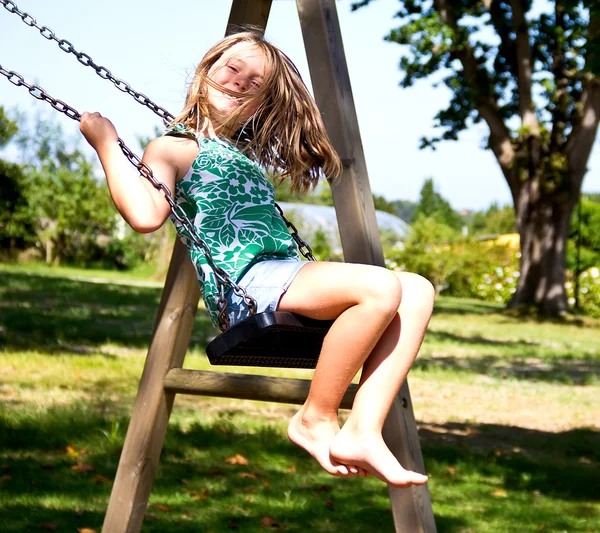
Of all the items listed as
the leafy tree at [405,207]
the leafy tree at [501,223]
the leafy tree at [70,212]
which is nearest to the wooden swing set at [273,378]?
the leafy tree at [70,212]

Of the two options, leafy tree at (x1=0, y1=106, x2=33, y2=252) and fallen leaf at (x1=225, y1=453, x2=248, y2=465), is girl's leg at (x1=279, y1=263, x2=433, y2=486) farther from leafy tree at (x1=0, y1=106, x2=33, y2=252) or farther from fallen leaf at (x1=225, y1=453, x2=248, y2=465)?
leafy tree at (x1=0, y1=106, x2=33, y2=252)

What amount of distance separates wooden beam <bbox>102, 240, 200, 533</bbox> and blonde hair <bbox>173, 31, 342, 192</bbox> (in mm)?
663

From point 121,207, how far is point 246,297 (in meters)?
0.42

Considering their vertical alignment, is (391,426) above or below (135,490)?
above

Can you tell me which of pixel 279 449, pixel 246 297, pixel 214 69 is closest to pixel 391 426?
pixel 246 297

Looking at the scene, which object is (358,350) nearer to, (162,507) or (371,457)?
(371,457)

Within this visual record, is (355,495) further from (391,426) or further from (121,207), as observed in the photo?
(121,207)

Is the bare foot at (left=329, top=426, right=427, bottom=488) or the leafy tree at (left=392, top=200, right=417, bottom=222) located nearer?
the bare foot at (left=329, top=426, right=427, bottom=488)

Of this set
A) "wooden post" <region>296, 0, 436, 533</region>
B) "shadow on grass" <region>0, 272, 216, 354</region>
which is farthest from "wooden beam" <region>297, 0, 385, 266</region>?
"shadow on grass" <region>0, 272, 216, 354</region>

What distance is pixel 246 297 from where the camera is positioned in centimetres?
243

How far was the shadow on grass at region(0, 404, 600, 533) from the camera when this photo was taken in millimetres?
4312

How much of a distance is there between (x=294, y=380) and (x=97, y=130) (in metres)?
1.05

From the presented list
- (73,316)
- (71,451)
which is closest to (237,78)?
(71,451)

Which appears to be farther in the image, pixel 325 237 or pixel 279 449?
pixel 325 237
